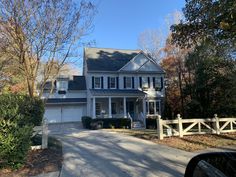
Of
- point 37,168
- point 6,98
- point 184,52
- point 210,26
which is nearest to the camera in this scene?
point 37,168

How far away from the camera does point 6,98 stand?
1051 cm

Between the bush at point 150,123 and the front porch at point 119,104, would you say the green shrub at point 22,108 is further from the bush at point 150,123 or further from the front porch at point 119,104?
the bush at point 150,123

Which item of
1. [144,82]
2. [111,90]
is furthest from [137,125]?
[144,82]

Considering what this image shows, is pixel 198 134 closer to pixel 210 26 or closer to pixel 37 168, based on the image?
pixel 210 26

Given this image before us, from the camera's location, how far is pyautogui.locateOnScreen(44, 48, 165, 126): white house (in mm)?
30719

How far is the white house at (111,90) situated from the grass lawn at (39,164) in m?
19.0

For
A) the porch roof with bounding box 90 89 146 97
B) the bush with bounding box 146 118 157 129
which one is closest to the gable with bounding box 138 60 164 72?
the porch roof with bounding box 90 89 146 97

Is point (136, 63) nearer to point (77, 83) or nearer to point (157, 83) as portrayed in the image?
point (157, 83)

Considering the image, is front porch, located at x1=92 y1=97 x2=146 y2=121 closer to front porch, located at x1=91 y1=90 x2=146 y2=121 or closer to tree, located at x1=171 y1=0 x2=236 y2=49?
front porch, located at x1=91 y1=90 x2=146 y2=121

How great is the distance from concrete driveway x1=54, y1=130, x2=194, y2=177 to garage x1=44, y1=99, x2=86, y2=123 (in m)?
19.4

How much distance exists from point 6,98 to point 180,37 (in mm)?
7440

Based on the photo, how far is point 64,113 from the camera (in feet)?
103

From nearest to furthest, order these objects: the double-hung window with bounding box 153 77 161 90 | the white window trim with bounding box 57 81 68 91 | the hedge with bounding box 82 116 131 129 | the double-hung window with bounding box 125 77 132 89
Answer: the hedge with bounding box 82 116 131 129 < the white window trim with bounding box 57 81 68 91 < the double-hung window with bounding box 125 77 132 89 < the double-hung window with bounding box 153 77 161 90

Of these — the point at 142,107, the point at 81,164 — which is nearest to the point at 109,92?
the point at 142,107
